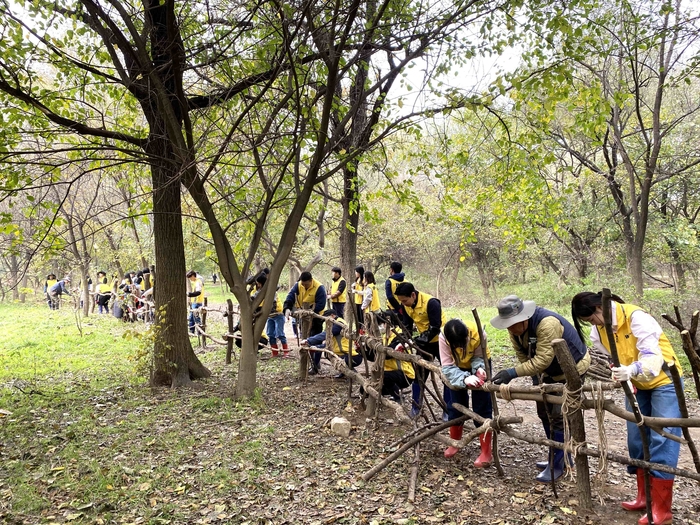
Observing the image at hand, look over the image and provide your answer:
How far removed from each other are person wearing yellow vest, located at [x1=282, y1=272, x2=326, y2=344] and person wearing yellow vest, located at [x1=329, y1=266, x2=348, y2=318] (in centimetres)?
133

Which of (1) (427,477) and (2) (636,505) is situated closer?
(2) (636,505)

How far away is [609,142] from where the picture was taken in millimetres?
10438

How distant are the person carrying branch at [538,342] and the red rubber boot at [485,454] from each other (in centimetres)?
48

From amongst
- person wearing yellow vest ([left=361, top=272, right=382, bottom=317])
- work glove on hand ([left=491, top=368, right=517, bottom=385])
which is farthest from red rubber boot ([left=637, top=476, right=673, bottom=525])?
person wearing yellow vest ([left=361, top=272, right=382, bottom=317])

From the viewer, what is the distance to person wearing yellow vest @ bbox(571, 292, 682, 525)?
3.09 metres

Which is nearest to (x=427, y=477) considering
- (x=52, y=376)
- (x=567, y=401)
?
(x=567, y=401)

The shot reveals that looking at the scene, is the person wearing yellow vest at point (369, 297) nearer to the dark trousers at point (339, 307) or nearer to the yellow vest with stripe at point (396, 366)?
the dark trousers at point (339, 307)

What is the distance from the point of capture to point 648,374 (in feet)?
9.97

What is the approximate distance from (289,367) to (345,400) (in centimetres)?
235

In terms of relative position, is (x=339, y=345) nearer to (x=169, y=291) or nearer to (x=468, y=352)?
(x=169, y=291)

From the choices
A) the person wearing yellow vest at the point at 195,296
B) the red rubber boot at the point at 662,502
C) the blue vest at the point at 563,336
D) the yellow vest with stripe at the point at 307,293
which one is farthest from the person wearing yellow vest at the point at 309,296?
the red rubber boot at the point at 662,502

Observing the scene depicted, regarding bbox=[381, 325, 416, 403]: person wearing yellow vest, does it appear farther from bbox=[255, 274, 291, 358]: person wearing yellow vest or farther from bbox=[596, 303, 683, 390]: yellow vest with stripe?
bbox=[255, 274, 291, 358]: person wearing yellow vest

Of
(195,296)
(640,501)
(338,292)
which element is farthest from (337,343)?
(195,296)

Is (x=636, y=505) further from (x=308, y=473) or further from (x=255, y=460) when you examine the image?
(x=255, y=460)
